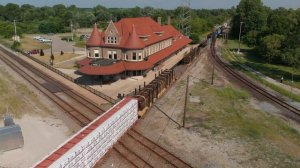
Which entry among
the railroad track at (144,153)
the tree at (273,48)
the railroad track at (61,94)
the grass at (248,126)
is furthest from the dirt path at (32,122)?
the tree at (273,48)

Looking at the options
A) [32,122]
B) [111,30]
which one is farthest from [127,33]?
[32,122]

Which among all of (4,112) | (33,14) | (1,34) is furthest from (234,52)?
(33,14)

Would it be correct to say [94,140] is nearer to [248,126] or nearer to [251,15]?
[248,126]

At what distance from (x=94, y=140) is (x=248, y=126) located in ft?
58.0

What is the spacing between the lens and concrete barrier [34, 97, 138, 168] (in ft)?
63.4

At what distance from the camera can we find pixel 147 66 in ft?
171

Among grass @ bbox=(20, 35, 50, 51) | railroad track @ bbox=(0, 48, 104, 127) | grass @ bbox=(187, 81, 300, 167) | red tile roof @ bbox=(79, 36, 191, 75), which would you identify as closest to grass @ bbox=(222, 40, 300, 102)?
grass @ bbox=(187, 81, 300, 167)

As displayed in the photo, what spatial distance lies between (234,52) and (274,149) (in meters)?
63.8

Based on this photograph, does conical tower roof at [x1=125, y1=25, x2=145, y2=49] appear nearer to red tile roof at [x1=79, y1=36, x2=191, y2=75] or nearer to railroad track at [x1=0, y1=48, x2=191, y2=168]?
red tile roof at [x1=79, y1=36, x2=191, y2=75]

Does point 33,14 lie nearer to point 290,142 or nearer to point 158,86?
point 158,86

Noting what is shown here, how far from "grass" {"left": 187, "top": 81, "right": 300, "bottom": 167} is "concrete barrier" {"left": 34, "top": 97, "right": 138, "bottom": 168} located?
8.07m

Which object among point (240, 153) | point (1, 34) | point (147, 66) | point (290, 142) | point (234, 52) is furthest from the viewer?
point (1, 34)

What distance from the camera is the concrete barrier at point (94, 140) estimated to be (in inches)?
761

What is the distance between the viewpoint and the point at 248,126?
32531mm
